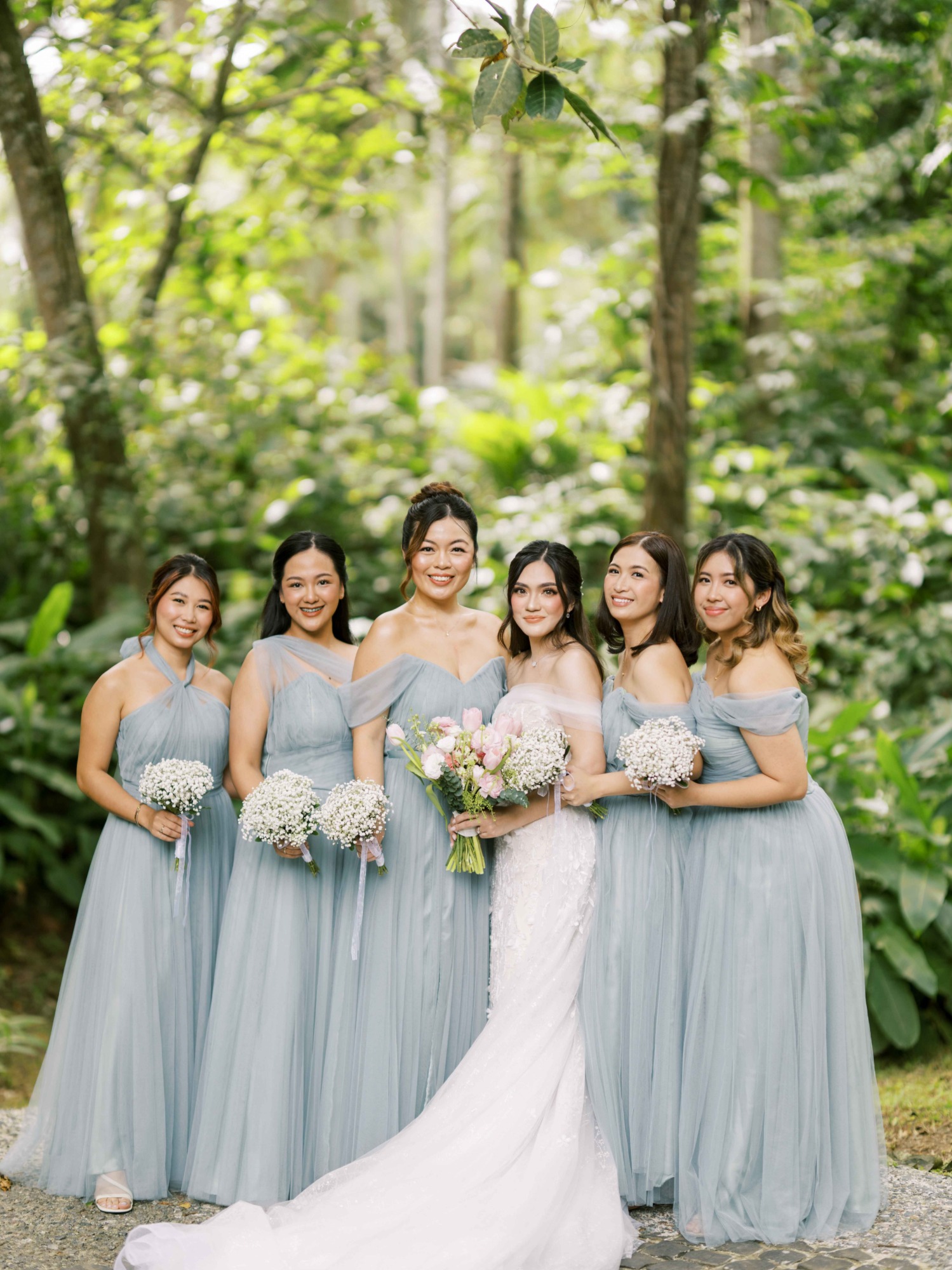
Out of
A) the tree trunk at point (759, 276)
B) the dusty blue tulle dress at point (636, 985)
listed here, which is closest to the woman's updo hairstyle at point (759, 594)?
the dusty blue tulle dress at point (636, 985)

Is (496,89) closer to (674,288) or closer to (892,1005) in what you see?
(674,288)

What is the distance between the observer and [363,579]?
10.4 meters

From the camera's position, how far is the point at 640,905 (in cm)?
437

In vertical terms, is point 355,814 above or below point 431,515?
below

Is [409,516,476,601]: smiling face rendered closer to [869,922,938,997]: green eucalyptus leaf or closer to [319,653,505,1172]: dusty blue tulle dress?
[319,653,505,1172]: dusty blue tulle dress

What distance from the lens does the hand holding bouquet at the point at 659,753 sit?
407 centimetres

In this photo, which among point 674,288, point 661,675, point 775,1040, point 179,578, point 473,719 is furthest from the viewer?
point 674,288

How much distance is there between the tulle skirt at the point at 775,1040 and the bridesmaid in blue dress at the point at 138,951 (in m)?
1.98

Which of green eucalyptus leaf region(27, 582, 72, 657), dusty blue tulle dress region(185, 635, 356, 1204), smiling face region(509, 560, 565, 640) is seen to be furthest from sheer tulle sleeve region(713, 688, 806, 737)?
green eucalyptus leaf region(27, 582, 72, 657)

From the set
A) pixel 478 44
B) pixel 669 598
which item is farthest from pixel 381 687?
pixel 478 44

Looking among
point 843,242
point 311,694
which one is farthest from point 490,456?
point 311,694

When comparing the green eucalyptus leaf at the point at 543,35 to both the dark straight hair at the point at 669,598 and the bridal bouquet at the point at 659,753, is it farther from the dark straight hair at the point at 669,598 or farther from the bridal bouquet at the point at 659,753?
the bridal bouquet at the point at 659,753

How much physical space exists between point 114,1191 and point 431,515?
2.86 m

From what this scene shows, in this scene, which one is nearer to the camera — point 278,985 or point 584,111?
point 584,111
